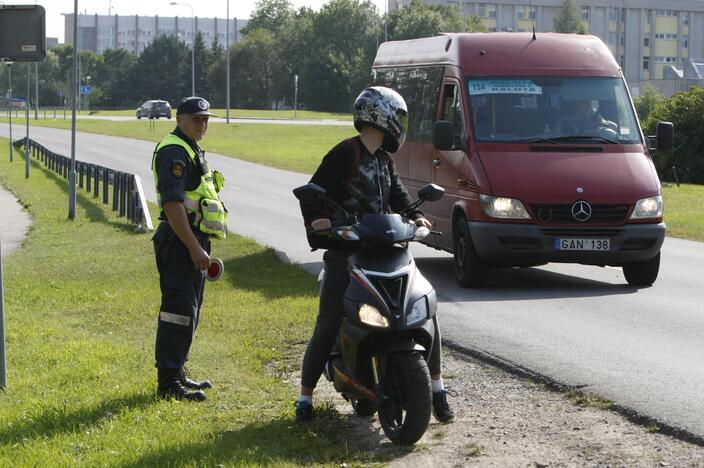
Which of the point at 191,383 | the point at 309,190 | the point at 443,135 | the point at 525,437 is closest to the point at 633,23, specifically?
the point at 443,135

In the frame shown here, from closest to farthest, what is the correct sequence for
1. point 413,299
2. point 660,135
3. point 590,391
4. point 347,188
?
point 413,299 → point 347,188 → point 590,391 → point 660,135

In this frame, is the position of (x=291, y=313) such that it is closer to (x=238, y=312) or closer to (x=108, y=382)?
(x=238, y=312)

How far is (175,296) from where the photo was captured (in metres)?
7.38

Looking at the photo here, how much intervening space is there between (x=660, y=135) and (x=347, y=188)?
7626mm

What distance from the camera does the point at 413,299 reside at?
625 cm

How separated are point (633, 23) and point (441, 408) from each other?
475 feet

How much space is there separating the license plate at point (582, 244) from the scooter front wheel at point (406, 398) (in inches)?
262

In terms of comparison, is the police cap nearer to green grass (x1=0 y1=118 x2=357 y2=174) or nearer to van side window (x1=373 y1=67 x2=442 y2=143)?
van side window (x1=373 y1=67 x2=442 y2=143)

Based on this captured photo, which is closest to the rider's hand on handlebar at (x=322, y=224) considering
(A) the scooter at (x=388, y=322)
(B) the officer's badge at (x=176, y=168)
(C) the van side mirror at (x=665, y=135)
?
(A) the scooter at (x=388, y=322)

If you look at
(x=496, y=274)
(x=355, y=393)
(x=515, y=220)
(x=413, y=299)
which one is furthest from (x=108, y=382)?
(x=496, y=274)

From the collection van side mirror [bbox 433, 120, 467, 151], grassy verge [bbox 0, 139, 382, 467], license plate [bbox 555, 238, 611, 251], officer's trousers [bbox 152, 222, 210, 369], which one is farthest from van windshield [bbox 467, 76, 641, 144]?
officer's trousers [bbox 152, 222, 210, 369]

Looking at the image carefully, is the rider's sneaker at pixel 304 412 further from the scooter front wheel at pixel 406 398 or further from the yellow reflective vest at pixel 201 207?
the yellow reflective vest at pixel 201 207

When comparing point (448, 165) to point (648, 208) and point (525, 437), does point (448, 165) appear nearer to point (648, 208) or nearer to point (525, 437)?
point (648, 208)

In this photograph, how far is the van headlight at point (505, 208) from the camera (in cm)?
1277
